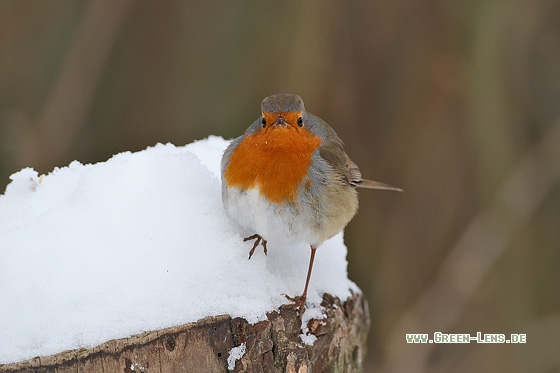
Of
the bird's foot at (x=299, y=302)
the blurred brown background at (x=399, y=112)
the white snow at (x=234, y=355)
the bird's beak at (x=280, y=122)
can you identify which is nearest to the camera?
the white snow at (x=234, y=355)

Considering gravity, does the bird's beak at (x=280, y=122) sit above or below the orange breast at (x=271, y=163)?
above

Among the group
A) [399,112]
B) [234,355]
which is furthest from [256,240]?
[399,112]

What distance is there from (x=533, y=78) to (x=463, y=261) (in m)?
1.36

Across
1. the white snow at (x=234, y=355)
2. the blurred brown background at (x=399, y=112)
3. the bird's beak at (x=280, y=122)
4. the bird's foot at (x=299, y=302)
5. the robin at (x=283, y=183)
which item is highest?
the blurred brown background at (x=399, y=112)

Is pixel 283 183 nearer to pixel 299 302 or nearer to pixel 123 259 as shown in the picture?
pixel 299 302

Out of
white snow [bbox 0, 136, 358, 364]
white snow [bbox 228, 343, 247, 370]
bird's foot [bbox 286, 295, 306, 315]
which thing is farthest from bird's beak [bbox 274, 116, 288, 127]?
white snow [bbox 228, 343, 247, 370]

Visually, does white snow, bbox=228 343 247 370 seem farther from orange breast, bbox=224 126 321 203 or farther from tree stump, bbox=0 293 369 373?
orange breast, bbox=224 126 321 203

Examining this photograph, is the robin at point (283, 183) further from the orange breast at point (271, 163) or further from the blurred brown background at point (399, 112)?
the blurred brown background at point (399, 112)

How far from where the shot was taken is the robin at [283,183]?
101 inches

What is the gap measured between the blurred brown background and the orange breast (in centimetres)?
219

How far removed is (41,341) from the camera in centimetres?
203

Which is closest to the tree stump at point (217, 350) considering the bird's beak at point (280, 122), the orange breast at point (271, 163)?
the orange breast at point (271, 163)

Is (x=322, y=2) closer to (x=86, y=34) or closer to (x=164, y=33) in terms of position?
(x=164, y=33)

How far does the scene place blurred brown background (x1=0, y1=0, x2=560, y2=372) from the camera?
475 centimetres
